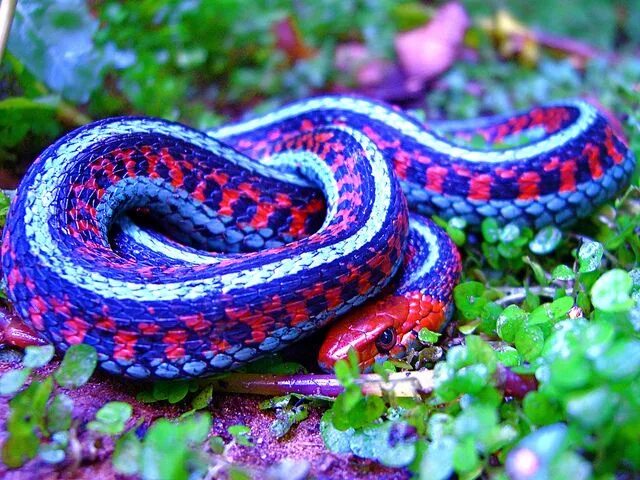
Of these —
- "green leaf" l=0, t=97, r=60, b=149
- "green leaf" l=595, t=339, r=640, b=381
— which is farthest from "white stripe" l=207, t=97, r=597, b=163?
"green leaf" l=595, t=339, r=640, b=381

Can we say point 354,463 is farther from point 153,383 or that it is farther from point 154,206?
point 154,206

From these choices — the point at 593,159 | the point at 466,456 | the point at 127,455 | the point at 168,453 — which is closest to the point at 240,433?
the point at 127,455

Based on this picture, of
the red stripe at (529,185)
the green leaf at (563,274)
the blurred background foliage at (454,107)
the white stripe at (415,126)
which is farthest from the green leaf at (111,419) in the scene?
the red stripe at (529,185)

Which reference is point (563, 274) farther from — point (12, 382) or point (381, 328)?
point (12, 382)

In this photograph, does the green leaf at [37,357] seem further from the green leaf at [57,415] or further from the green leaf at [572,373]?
the green leaf at [572,373]

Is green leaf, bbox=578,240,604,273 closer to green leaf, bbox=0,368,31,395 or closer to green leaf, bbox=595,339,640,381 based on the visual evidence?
green leaf, bbox=595,339,640,381

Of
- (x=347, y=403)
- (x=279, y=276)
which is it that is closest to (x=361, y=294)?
(x=279, y=276)

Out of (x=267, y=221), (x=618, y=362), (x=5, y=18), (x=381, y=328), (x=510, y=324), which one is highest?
(x=5, y=18)
